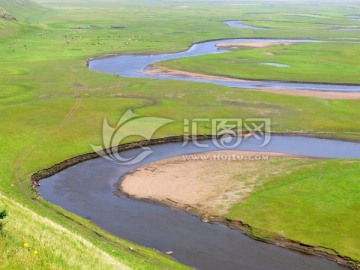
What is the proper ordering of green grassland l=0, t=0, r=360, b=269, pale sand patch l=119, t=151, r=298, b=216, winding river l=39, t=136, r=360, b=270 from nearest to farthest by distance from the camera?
green grassland l=0, t=0, r=360, b=269 < winding river l=39, t=136, r=360, b=270 < pale sand patch l=119, t=151, r=298, b=216

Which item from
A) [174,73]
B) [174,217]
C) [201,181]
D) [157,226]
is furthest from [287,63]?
[157,226]

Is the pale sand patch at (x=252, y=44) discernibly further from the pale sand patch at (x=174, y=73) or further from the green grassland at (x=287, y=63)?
the pale sand patch at (x=174, y=73)

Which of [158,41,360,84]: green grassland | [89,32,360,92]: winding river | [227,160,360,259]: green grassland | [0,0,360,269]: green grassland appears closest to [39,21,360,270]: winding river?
[227,160,360,259]: green grassland

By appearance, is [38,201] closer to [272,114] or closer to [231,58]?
[272,114]

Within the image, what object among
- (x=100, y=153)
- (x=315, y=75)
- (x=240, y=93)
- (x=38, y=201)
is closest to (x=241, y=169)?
(x=100, y=153)

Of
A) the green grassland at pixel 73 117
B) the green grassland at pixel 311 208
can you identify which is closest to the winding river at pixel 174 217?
the green grassland at pixel 311 208

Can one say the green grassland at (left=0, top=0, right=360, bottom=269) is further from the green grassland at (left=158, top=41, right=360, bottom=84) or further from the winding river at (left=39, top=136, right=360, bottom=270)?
the green grassland at (left=158, top=41, right=360, bottom=84)
